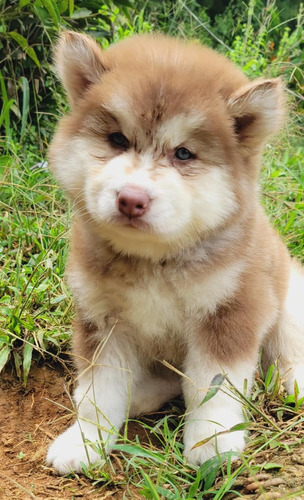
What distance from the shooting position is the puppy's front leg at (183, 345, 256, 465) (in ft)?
8.43

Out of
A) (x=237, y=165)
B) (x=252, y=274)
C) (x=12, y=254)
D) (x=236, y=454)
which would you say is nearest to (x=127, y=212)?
(x=237, y=165)

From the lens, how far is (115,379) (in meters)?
2.79

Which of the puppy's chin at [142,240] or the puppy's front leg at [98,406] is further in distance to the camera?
the puppy's front leg at [98,406]

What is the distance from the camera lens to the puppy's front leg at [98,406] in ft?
8.71

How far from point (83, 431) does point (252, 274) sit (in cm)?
108

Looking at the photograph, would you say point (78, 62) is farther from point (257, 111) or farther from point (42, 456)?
point (42, 456)

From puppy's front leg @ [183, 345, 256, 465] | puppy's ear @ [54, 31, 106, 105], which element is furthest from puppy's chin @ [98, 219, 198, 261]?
puppy's ear @ [54, 31, 106, 105]

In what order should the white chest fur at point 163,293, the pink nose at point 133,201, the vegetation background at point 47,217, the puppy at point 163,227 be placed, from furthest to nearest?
the vegetation background at point 47,217 → the white chest fur at point 163,293 → the puppy at point 163,227 → the pink nose at point 133,201

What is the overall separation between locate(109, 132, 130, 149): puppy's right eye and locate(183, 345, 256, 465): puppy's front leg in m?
0.95

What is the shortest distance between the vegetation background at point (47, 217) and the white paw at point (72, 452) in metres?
0.11

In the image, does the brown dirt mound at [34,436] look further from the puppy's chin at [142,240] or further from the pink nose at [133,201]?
the pink nose at [133,201]

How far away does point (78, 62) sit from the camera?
2535 mm

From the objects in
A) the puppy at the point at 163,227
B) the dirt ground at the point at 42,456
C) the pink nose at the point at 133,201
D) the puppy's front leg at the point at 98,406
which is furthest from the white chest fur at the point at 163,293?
the dirt ground at the point at 42,456

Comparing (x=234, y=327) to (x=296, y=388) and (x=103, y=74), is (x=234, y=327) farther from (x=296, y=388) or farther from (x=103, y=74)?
(x=103, y=74)
